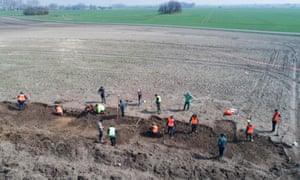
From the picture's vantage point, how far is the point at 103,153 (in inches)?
445

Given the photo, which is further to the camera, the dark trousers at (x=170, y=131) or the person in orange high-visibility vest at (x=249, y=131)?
the dark trousers at (x=170, y=131)

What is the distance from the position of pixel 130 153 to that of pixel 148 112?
4856mm

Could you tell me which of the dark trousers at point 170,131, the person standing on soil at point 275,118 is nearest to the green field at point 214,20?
the person standing on soil at point 275,118

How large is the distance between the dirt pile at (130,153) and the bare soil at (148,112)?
50 millimetres

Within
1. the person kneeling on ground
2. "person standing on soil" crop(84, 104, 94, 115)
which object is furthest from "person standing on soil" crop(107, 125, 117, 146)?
"person standing on soil" crop(84, 104, 94, 115)

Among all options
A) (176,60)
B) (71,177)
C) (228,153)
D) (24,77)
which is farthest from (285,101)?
(24,77)

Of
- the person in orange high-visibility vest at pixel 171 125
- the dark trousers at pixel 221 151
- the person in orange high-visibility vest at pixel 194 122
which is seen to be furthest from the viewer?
the person in orange high-visibility vest at pixel 194 122

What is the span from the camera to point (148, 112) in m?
15.9

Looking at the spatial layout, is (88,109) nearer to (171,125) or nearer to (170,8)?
(171,125)

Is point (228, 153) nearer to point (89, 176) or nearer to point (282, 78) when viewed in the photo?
point (89, 176)

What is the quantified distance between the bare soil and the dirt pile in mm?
50

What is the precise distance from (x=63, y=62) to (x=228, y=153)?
23.3 meters

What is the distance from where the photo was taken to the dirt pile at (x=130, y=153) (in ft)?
33.6

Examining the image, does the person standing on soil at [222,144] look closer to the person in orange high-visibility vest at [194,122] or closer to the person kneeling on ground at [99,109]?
the person in orange high-visibility vest at [194,122]
